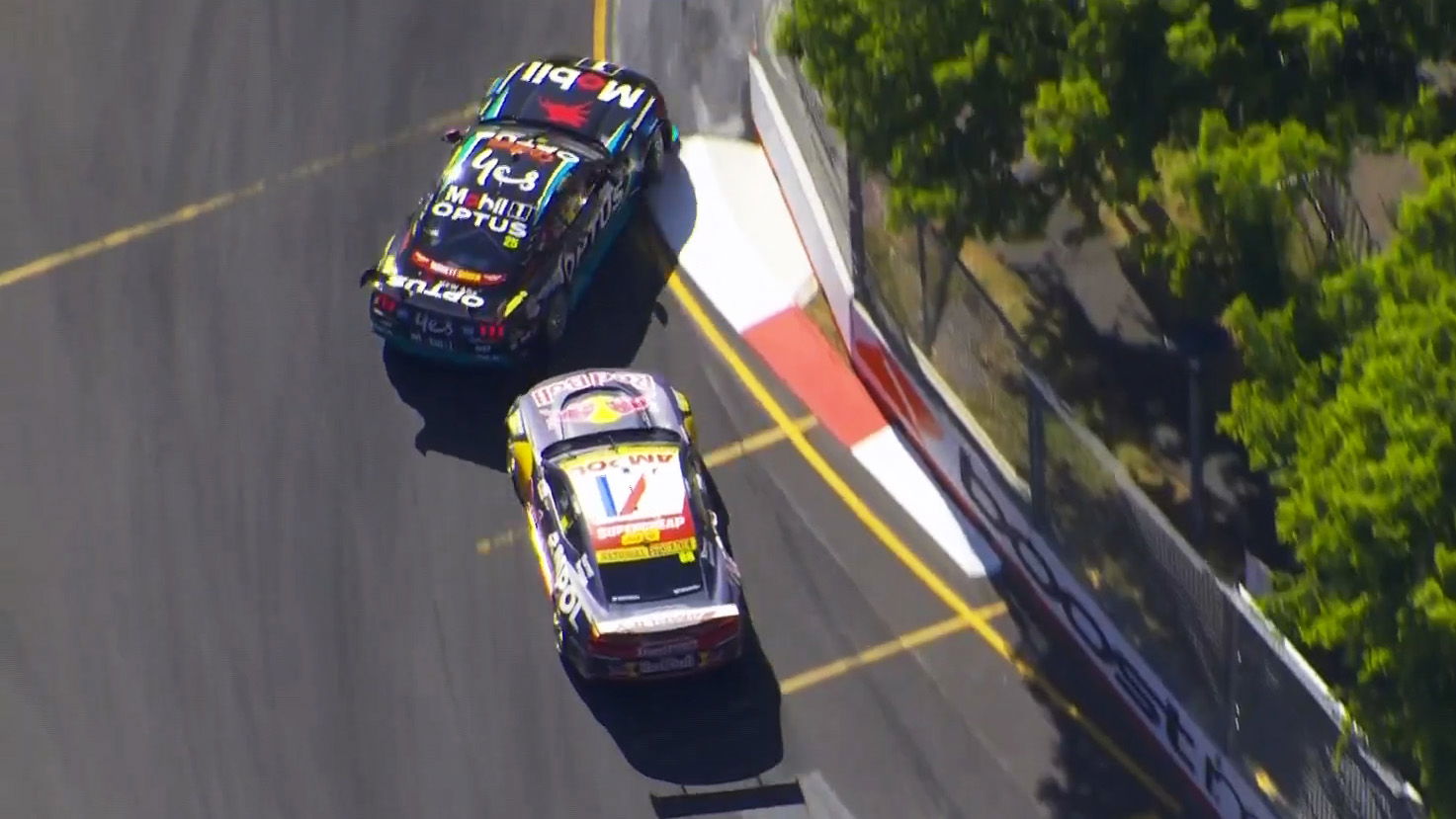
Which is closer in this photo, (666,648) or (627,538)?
(666,648)

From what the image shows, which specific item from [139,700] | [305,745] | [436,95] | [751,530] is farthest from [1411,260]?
[436,95]

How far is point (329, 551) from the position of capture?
21.2 m

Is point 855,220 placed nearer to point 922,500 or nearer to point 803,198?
point 803,198

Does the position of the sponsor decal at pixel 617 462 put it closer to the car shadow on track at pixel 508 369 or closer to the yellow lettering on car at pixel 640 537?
the yellow lettering on car at pixel 640 537

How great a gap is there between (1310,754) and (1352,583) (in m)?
3.11

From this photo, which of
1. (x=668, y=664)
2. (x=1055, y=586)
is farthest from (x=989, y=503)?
(x=668, y=664)

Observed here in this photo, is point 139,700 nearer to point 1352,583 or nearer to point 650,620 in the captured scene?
point 650,620

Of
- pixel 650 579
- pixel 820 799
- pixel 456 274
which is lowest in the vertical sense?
pixel 820 799

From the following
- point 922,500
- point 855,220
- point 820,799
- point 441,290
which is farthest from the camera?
point 441,290

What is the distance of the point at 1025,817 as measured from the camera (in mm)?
19453

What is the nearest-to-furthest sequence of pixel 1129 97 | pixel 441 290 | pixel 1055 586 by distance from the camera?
pixel 1129 97
pixel 1055 586
pixel 441 290

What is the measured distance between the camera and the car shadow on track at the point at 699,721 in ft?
64.5

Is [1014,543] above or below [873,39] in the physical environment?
below

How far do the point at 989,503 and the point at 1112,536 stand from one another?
2.14 meters
